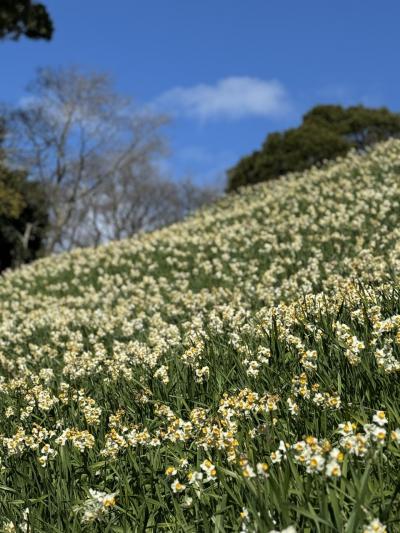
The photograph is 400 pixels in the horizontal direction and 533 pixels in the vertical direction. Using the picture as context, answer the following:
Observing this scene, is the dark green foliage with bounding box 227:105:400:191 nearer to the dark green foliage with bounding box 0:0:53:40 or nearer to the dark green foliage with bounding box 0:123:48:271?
the dark green foliage with bounding box 0:123:48:271

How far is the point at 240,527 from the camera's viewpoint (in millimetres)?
3279

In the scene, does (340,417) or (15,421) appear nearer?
(340,417)

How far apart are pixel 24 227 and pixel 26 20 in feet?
58.1

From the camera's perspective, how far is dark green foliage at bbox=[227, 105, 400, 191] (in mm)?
41500

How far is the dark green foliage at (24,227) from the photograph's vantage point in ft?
124

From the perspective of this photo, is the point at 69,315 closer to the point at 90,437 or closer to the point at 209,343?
the point at 209,343

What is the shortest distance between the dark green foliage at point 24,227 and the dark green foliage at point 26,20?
12734 millimetres

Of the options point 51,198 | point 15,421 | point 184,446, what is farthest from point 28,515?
point 51,198

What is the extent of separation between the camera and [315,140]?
41500 millimetres

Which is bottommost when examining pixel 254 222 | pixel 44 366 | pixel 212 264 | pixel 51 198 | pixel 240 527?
pixel 240 527

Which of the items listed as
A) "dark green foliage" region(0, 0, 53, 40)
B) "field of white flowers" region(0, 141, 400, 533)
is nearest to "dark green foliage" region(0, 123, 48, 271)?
"dark green foliage" region(0, 0, 53, 40)

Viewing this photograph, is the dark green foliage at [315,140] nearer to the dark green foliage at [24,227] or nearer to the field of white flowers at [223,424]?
the dark green foliage at [24,227]

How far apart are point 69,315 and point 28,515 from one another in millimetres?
8375

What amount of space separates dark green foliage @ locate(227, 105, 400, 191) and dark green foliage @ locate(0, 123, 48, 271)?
14350 mm
